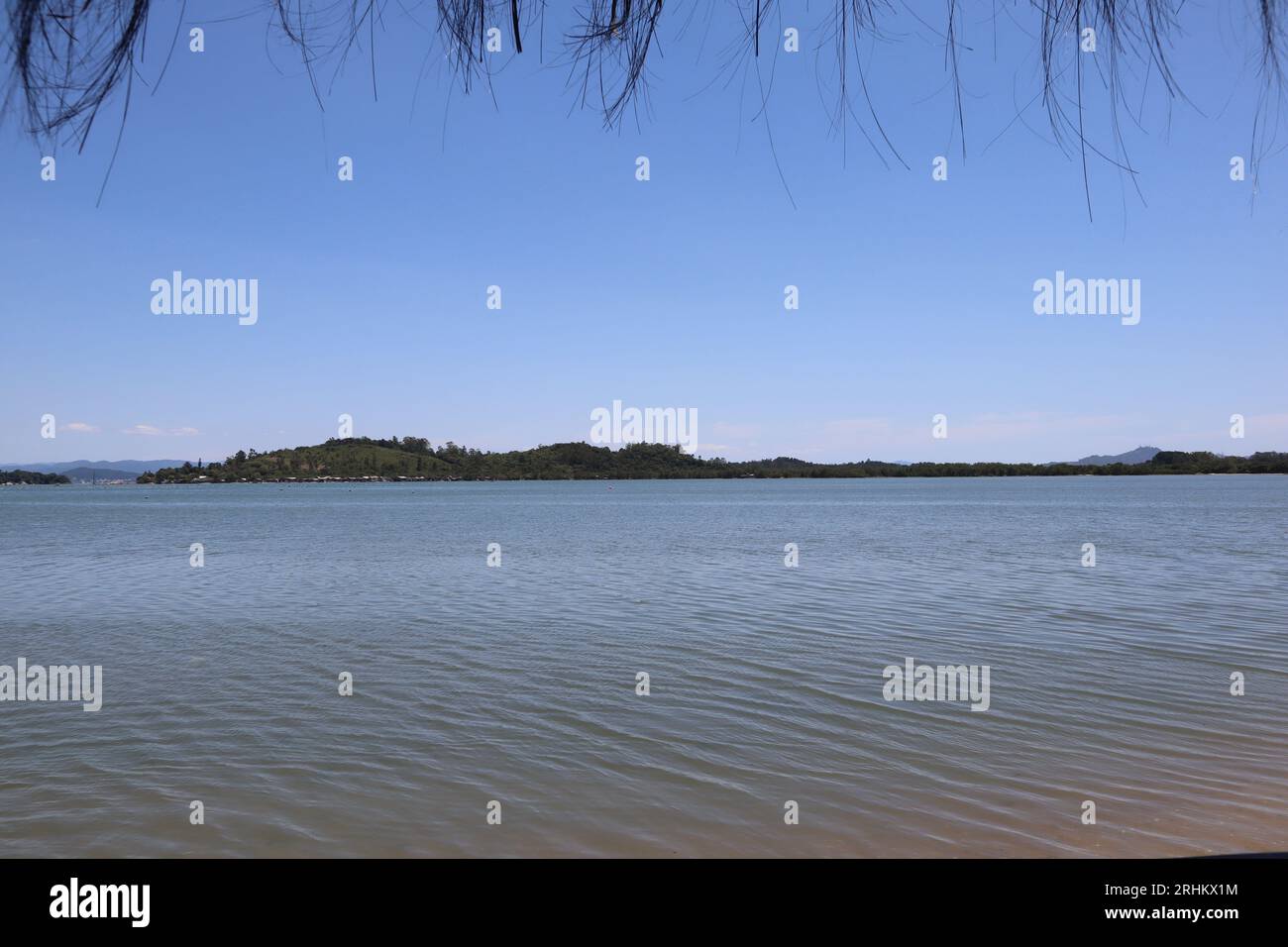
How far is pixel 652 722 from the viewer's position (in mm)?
8930

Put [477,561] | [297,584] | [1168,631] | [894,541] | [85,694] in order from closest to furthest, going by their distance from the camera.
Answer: [85,694]
[1168,631]
[297,584]
[477,561]
[894,541]

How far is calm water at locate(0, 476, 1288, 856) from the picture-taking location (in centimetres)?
612

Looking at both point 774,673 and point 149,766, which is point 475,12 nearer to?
point 149,766

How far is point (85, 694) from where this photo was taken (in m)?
10.4

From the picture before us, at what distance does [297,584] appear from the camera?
885 inches

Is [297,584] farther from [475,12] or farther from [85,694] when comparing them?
[475,12]

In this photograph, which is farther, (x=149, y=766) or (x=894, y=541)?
(x=894, y=541)

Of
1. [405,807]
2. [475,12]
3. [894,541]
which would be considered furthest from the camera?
[894,541]

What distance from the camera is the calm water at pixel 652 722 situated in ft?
20.1

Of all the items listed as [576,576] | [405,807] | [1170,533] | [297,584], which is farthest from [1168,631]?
[1170,533]

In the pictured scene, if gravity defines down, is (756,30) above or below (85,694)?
above
